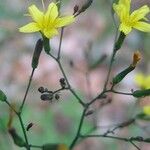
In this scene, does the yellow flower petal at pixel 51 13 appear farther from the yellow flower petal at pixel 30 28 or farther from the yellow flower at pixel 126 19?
the yellow flower at pixel 126 19

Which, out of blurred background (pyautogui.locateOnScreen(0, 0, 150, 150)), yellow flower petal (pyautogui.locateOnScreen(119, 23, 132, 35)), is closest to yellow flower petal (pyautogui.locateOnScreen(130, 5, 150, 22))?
yellow flower petal (pyautogui.locateOnScreen(119, 23, 132, 35))

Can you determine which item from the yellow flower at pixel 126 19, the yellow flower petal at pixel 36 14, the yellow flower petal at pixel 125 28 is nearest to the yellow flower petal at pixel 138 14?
the yellow flower at pixel 126 19

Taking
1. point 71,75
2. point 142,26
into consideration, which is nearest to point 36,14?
point 142,26

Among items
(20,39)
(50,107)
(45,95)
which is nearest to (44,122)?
(50,107)

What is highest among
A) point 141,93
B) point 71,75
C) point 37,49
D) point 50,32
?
point 50,32

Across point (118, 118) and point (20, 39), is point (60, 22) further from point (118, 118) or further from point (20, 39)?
point (20, 39)

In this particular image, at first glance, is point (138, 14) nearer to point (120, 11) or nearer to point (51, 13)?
point (120, 11)

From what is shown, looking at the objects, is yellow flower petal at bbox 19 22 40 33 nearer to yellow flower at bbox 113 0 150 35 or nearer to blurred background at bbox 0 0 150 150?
yellow flower at bbox 113 0 150 35
